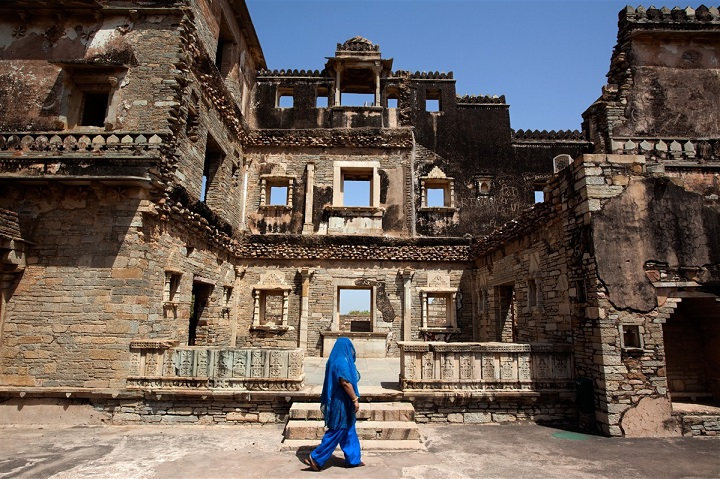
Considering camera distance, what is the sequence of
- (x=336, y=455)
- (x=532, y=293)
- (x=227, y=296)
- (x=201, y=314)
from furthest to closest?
(x=227, y=296) < (x=201, y=314) < (x=532, y=293) < (x=336, y=455)

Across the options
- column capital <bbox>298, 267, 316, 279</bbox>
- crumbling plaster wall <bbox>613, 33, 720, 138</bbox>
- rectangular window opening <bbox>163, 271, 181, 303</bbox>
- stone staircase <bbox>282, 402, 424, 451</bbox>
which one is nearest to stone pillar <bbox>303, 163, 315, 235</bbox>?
column capital <bbox>298, 267, 316, 279</bbox>

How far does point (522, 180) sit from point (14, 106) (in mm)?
16088

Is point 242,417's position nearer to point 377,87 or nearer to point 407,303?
point 407,303

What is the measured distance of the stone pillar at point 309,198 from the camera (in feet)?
49.6

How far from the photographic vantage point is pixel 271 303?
14891 millimetres

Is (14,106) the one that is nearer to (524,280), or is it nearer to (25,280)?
(25,280)

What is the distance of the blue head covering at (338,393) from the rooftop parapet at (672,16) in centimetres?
1164

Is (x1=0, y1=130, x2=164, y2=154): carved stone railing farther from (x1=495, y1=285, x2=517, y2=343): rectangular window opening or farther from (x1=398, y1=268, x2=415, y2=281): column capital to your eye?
(x1=495, y1=285, x2=517, y2=343): rectangular window opening

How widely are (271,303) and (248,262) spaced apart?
1.77 metres

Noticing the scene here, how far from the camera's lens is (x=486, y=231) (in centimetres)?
1539

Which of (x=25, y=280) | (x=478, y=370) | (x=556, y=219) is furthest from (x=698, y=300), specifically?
(x=25, y=280)

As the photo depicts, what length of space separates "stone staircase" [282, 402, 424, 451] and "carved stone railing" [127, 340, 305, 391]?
68 centimetres

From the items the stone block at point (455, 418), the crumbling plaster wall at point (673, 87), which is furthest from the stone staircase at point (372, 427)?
the crumbling plaster wall at point (673, 87)

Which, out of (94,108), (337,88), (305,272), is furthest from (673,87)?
(94,108)
